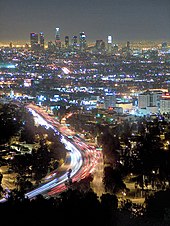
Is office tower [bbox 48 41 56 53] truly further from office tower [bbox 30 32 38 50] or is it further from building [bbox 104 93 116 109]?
building [bbox 104 93 116 109]

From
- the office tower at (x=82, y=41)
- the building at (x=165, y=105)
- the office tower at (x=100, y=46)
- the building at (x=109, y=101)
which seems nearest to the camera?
the building at (x=165, y=105)

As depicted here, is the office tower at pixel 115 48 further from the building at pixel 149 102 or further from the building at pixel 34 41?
the building at pixel 149 102

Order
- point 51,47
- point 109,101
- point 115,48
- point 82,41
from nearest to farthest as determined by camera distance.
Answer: point 109,101, point 51,47, point 82,41, point 115,48

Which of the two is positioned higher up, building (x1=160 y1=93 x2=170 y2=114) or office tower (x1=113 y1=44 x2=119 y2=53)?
office tower (x1=113 y1=44 x2=119 y2=53)

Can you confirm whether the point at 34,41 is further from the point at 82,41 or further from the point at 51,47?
the point at 82,41

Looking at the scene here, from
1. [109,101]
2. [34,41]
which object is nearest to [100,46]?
[34,41]

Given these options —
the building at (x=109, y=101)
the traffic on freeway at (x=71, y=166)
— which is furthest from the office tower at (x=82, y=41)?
the traffic on freeway at (x=71, y=166)

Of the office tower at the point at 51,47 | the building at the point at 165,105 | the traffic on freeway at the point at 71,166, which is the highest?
the office tower at the point at 51,47

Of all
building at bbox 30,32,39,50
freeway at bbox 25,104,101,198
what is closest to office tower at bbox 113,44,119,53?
building at bbox 30,32,39,50

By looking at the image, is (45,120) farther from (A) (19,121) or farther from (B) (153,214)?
(B) (153,214)
